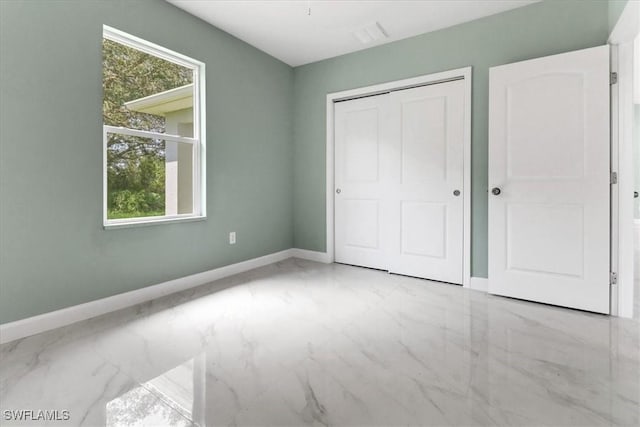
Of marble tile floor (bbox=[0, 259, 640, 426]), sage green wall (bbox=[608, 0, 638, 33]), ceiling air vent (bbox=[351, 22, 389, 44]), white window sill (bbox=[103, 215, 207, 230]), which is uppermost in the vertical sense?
ceiling air vent (bbox=[351, 22, 389, 44])

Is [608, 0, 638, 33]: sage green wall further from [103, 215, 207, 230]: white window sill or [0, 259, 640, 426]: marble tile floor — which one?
[103, 215, 207, 230]: white window sill

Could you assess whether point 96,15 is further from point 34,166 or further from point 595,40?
point 595,40

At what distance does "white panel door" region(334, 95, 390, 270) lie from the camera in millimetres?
3686

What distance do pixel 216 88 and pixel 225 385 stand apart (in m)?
2.76

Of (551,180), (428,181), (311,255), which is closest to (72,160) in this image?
(311,255)

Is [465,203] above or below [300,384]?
above

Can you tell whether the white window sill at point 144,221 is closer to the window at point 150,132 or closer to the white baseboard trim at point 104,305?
the window at point 150,132

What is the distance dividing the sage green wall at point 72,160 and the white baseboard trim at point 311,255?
4.06ft

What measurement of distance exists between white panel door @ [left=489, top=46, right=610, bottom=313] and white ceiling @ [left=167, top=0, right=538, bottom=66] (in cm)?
66

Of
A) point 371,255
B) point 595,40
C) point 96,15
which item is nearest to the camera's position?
point 96,15

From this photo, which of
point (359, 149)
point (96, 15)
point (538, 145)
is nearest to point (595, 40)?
point (538, 145)

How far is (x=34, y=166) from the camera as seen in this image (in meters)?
2.06

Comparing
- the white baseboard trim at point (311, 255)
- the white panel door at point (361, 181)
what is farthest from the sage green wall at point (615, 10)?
the white baseboard trim at point (311, 255)

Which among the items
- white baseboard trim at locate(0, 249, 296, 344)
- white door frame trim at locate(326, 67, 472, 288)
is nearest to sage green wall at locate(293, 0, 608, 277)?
white door frame trim at locate(326, 67, 472, 288)
